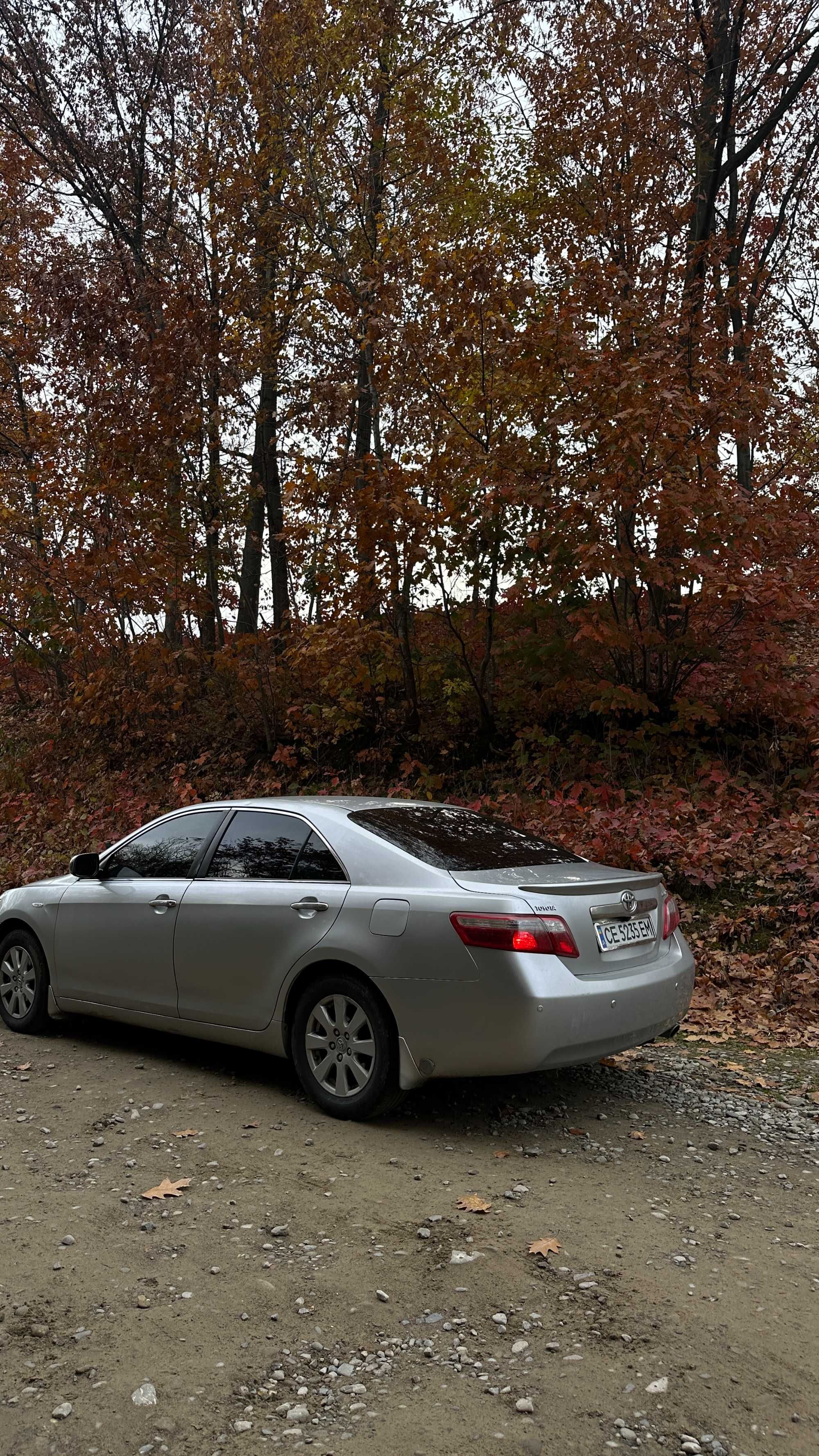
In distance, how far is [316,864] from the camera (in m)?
5.50

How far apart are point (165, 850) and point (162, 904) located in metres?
0.42

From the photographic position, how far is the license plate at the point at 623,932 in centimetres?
491

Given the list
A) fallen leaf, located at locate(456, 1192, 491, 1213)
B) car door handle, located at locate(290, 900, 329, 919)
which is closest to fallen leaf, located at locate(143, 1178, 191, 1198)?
fallen leaf, located at locate(456, 1192, 491, 1213)

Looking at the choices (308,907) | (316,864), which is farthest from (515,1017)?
(316,864)

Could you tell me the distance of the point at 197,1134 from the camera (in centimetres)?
498

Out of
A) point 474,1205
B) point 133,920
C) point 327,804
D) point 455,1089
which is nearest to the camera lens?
point 474,1205

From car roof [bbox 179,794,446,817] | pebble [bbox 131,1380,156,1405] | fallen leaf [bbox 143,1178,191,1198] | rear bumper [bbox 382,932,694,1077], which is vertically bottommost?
fallen leaf [bbox 143,1178,191,1198]

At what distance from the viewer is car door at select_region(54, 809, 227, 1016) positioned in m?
6.10

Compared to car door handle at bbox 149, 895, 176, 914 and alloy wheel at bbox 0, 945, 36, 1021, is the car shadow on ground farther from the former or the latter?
car door handle at bbox 149, 895, 176, 914

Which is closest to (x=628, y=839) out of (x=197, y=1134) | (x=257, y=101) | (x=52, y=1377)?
(x=197, y=1134)

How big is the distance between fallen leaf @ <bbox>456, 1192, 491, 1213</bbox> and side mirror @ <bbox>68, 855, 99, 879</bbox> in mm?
3444

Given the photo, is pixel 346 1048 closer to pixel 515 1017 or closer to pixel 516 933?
pixel 515 1017

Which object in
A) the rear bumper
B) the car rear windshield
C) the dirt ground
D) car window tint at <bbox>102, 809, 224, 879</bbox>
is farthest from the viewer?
car window tint at <bbox>102, 809, 224, 879</bbox>

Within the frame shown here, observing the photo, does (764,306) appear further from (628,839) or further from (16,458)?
(16,458)
